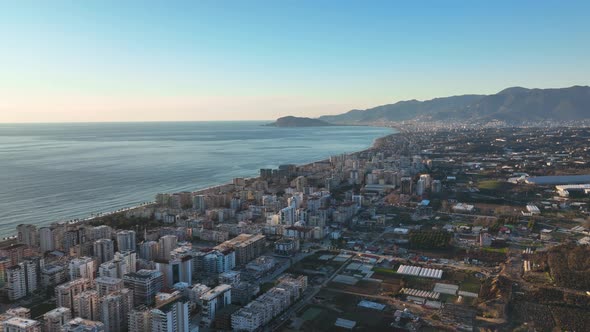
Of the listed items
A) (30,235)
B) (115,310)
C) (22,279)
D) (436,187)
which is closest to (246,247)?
(115,310)

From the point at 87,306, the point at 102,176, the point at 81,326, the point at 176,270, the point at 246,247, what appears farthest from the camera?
the point at 102,176

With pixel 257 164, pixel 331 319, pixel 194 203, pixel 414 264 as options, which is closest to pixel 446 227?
pixel 414 264

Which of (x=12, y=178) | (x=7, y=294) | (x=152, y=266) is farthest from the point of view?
(x=12, y=178)

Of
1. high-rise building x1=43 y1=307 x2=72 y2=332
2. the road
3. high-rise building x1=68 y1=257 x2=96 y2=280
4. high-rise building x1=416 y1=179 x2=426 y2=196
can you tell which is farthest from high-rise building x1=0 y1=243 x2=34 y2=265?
high-rise building x1=416 y1=179 x2=426 y2=196

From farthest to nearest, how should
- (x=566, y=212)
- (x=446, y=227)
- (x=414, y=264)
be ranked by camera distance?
(x=566, y=212), (x=446, y=227), (x=414, y=264)

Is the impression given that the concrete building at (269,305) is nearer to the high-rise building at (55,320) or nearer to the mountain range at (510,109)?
the high-rise building at (55,320)

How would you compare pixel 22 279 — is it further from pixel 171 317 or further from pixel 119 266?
pixel 171 317

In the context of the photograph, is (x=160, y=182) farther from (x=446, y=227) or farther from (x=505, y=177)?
(x=505, y=177)
